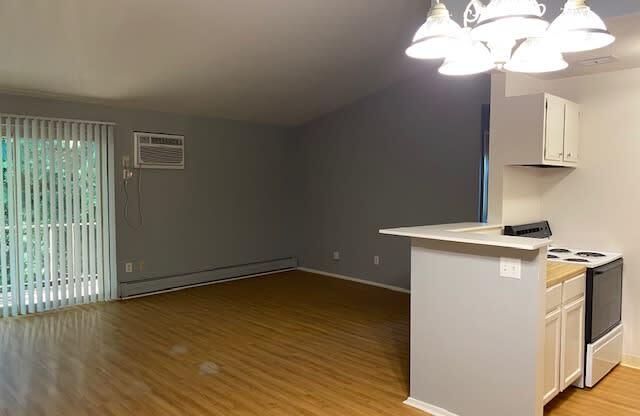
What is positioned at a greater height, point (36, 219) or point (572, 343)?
point (36, 219)

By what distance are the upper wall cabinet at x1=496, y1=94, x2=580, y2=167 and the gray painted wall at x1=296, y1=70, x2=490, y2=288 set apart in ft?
6.12

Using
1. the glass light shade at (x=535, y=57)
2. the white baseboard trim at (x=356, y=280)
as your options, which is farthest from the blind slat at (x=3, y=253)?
the glass light shade at (x=535, y=57)

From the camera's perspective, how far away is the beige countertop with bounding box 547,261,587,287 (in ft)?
8.92

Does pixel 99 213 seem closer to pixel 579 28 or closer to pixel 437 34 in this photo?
pixel 437 34

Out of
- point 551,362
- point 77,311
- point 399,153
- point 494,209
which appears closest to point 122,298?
point 77,311

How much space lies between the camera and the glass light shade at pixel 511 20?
A: 1656mm

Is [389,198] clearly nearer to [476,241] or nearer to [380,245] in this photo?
[380,245]

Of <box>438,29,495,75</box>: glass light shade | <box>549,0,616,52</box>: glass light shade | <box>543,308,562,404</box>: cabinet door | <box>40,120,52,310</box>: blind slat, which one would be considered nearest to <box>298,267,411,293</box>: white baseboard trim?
<box>543,308,562,404</box>: cabinet door

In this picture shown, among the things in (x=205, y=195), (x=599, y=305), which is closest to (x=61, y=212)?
(x=205, y=195)

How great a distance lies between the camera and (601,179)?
371 centimetres

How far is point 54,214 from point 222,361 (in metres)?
2.68

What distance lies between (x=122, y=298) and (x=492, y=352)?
173 inches

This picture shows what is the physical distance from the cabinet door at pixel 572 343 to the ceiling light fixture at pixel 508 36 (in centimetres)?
157

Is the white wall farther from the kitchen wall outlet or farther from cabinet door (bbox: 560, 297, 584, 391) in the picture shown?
the kitchen wall outlet
